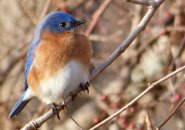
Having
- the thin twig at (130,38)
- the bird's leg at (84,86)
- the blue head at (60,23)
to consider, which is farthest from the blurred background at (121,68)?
the thin twig at (130,38)

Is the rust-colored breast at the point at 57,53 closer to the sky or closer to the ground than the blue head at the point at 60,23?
closer to the ground

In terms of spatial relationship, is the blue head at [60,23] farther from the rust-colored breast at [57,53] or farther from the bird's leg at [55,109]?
the bird's leg at [55,109]

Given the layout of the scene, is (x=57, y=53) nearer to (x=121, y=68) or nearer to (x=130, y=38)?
(x=130, y=38)

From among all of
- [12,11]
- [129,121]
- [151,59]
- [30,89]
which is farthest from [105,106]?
[12,11]

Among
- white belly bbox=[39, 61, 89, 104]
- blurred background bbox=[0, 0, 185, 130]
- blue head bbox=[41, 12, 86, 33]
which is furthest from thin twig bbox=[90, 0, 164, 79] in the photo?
blurred background bbox=[0, 0, 185, 130]

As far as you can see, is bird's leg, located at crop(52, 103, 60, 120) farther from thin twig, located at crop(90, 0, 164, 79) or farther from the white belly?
thin twig, located at crop(90, 0, 164, 79)

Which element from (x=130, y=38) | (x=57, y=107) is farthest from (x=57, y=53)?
(x=130, y=38)

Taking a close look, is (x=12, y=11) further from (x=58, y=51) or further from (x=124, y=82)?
(x=58, y=51)
